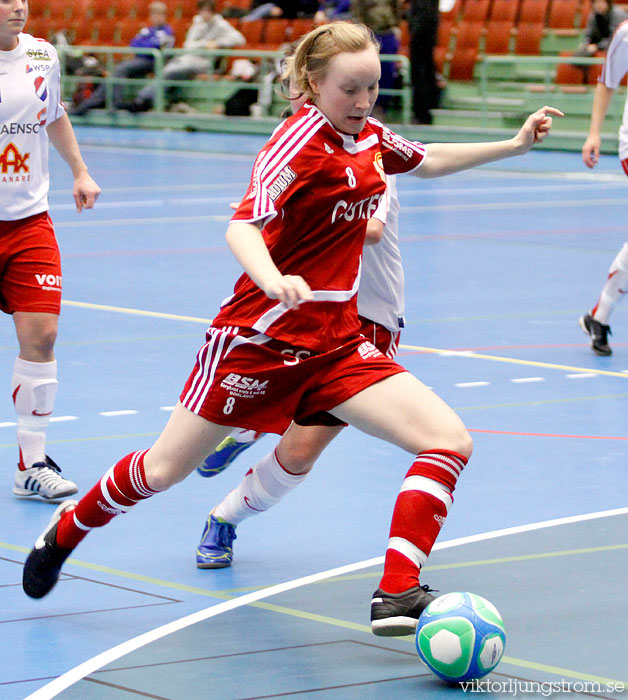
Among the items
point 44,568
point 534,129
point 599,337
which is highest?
point 534,129

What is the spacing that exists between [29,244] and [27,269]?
0.38ft

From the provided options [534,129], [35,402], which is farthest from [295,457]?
[35,402]

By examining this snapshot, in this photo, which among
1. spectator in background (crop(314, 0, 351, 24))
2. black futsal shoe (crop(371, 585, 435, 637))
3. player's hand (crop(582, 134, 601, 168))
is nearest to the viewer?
black futsal shoe (crop(371, 585, 435, 637))

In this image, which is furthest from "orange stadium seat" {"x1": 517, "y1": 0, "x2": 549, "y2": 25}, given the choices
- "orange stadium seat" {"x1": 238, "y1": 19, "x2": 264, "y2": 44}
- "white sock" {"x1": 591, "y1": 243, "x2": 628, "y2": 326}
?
"white sock" {"x1": 591, "y1": 243, "x2": 628, "y2": 326}

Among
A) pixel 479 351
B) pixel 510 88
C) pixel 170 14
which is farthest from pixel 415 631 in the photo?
pixel 170 14

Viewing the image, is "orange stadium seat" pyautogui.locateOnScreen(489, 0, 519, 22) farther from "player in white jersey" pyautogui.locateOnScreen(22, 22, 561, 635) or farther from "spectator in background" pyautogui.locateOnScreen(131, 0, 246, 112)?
"player in white jersey" pyautogui.locateOnScreen(22, 22, 561, 635)

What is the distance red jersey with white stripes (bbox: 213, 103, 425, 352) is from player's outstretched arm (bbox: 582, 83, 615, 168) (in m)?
4.38

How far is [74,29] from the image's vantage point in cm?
3052

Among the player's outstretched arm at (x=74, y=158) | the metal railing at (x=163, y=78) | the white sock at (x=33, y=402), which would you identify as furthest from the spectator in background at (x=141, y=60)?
the white sock at (x=33, y=402)

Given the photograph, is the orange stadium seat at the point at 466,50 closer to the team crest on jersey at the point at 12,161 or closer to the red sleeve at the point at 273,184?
the team crest on jersey at the point at 12,161

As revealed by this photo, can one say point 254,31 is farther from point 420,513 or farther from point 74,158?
point 420,513

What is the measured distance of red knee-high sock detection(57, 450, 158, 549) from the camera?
4.13m

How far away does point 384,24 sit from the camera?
20.9 meters

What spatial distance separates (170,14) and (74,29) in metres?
3.05
